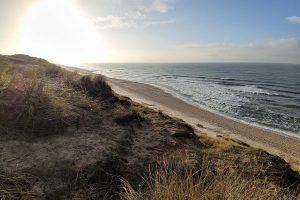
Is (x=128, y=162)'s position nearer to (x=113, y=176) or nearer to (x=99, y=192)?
(x=113, y=176)

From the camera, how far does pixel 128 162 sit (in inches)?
386

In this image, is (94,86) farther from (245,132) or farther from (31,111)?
(245,132)

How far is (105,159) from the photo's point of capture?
9430mm

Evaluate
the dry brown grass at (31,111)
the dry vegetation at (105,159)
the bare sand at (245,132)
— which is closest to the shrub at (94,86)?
the dry vegetation at (105,159)

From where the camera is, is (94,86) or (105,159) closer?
(105,159)

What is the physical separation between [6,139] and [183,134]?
7804 millimetres

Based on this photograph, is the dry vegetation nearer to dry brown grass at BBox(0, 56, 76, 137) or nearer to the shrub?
dry brown grass at BBox(0, 56, 76, 137)

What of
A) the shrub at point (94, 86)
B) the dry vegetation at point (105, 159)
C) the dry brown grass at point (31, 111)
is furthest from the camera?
the shrub at point (94, 86)

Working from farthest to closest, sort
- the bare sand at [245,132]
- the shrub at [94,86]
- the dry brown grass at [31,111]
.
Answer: the bare sand at [245,132] < the shrub at [94,86] < the dry brown grass at [31,111]

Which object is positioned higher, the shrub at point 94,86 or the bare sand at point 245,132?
the shrub at point 94,86

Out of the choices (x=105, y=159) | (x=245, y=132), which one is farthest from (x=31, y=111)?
(x=245, y=132)

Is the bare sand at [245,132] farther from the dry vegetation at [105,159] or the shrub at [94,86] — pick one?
the dry vegetation at [105,159]

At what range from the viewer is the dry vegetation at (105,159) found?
5828mm

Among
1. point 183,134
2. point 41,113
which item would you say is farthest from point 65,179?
point 183,134
